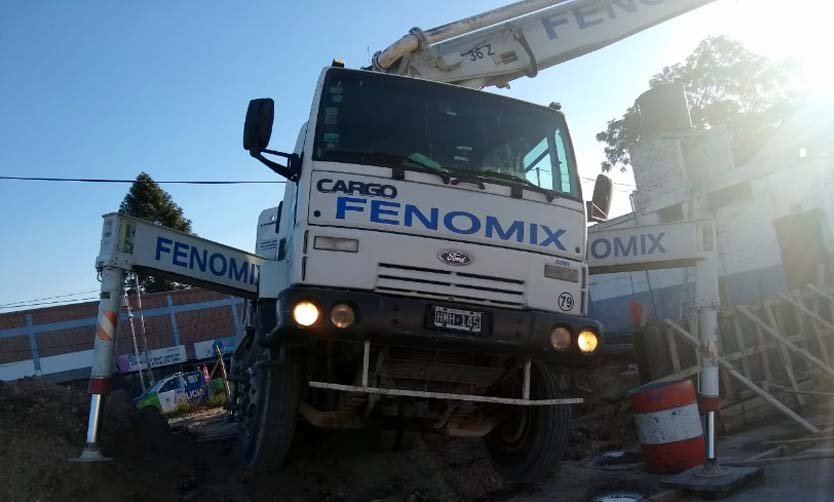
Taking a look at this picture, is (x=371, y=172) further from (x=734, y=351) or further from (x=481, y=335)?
(x=734, y=351)

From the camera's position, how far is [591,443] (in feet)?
27.2

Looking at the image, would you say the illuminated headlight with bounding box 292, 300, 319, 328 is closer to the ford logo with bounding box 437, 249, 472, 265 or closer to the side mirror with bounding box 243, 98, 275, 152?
the ford logo with bounding box 437, 249, 472, 265

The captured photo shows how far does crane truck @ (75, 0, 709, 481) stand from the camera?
13.4 feet

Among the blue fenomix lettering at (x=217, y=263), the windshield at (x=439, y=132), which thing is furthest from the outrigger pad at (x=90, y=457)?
the windshield at (x=439, y=132)

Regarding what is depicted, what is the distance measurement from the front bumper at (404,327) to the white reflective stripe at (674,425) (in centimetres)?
271

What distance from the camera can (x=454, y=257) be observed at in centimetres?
424

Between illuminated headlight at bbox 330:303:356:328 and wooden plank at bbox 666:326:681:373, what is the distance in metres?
6.84

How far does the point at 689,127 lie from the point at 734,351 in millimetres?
12440

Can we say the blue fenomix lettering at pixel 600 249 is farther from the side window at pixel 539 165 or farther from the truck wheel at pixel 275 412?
the truck wheel at pixel 275 412

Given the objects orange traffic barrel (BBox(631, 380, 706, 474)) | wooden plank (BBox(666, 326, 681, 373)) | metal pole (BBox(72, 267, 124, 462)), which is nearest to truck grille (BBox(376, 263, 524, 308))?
metal pole (BBox(72, 267, 124, 462))

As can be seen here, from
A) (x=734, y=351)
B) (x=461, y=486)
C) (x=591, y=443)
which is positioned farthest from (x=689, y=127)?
(x=461, y=486)

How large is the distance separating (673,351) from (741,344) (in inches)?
A: 37.7

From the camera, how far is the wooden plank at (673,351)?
933 centimetres

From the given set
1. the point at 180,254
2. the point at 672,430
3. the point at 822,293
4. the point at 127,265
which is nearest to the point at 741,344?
the point at 822,293
